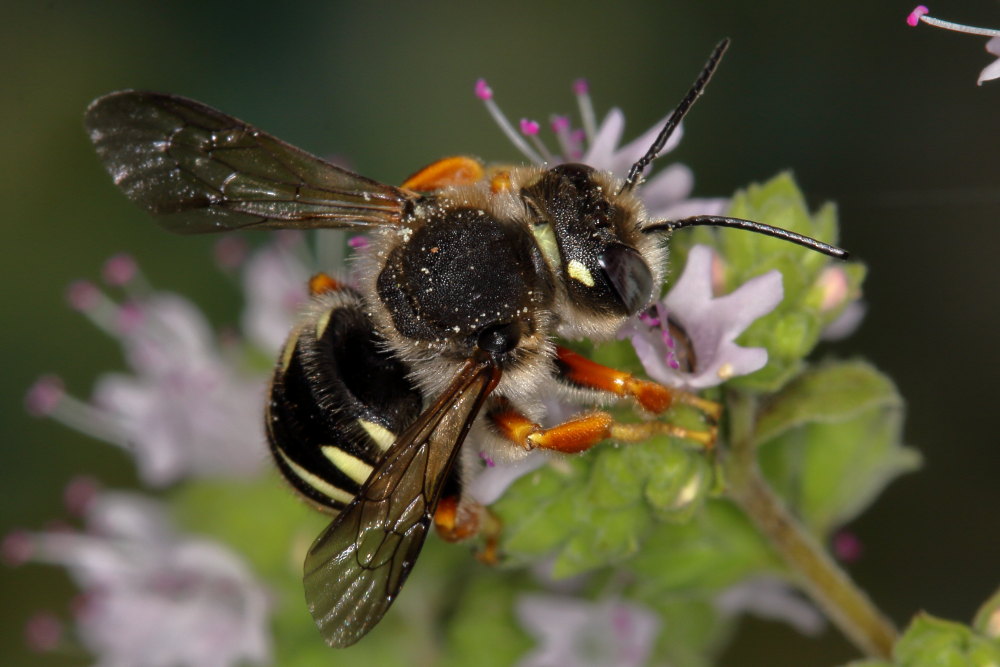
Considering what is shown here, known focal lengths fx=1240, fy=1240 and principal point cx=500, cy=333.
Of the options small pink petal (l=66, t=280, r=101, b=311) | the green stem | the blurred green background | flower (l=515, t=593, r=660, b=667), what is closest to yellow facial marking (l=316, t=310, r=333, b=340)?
the green stem

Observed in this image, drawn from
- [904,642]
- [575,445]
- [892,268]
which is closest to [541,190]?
[575,445]

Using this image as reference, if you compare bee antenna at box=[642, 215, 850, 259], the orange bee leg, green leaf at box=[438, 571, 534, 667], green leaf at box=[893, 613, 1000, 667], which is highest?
the orange bee leg

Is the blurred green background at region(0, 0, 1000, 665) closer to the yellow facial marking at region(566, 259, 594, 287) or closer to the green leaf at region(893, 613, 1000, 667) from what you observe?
the green leaf at region(893, 613, 1000, 667)

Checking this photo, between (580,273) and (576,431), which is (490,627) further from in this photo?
(580,273)

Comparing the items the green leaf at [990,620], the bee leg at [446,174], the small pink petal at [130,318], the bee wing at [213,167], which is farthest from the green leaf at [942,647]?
the small pink petal at [130,318]

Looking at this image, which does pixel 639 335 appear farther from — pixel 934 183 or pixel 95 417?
pixel 95 417

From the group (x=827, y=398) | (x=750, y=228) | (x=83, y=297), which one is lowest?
(x=827, y=398)

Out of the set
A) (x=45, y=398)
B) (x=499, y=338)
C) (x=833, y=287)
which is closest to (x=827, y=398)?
(x=833, y=287)
